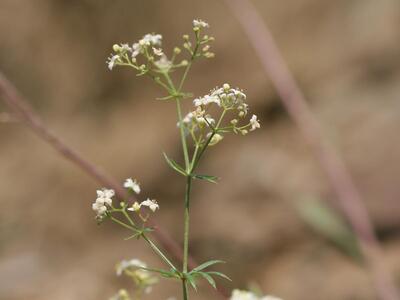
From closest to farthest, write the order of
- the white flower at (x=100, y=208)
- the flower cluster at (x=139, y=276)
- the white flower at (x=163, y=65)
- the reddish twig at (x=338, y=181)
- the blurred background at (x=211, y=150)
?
the white flower at (x=100, y=208)
the white flower at (x=163, y=65)
the flower cluster at (x=139, y=276)
the reddish twig at (x=338, y=181)
the blurred background at (x=211, y=150)

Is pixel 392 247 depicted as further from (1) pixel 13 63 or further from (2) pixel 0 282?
(1) pixel 13 63

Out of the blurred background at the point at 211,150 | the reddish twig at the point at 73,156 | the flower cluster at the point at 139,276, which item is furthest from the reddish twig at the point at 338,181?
the blurred background at the point at 211,150

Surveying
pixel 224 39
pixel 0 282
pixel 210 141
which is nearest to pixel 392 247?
pixel 224 39

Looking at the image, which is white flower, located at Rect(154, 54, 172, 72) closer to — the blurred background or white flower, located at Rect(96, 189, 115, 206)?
white flower, located at Rect(96, 189, 115, 206)

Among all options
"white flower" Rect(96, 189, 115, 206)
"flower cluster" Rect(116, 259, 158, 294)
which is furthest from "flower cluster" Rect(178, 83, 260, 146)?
"flower cluster" Rect(116, 259, 158, 294)

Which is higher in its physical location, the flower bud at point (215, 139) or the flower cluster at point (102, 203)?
the flower bud at point (215, 139)

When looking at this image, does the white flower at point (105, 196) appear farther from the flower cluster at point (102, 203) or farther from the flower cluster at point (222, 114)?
the flower cluster at point (222, 114)
